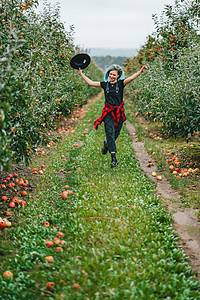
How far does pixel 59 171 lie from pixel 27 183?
0.90 m

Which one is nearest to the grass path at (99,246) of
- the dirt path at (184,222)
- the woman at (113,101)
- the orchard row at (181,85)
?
the dirt path at (184,222)

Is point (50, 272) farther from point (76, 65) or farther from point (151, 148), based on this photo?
point (151, 148)

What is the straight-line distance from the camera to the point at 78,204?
395 cm

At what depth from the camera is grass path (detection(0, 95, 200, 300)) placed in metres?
2.40

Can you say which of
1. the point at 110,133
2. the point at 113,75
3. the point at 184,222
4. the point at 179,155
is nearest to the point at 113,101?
the point at 113,75

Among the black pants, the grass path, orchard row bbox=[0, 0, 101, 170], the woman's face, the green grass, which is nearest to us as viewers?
the grass path

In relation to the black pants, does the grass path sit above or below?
below

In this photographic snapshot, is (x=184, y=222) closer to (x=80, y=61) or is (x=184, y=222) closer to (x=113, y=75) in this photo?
(x=113, y=75)

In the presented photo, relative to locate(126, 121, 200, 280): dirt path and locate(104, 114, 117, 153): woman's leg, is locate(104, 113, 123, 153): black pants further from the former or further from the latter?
locate(126, 121, 200, 280): dirt path

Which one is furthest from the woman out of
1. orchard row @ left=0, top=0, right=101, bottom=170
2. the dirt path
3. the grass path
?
orchard row @ left=0, top=0, right=101, bottom=170

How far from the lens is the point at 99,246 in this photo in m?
2.95

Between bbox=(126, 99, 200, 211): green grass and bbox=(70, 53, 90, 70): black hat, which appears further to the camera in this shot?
bbox=(70, 53, 90, 70): black hat

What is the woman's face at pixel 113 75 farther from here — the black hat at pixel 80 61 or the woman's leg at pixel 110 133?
the woman's leg at pixel 110 133

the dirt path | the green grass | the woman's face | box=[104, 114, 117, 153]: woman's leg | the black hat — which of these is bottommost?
the dirt path
